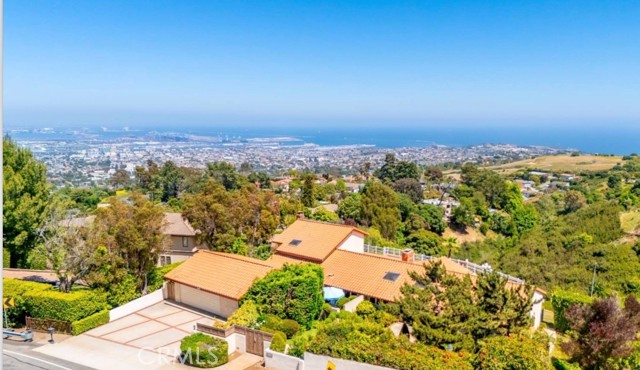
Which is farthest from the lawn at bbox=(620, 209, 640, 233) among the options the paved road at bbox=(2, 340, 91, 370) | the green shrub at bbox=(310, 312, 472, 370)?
the paved road at bbox=(2, 340, 91, 370)

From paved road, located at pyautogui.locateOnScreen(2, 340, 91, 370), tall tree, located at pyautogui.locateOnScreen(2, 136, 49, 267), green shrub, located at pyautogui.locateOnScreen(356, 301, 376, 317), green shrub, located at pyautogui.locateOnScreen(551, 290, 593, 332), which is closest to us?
paved road, located at pyautogui.locateOnScreen(2, 340, 91, 370)

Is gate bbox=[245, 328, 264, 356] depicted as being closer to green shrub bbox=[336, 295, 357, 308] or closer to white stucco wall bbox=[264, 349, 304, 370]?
white stucco wall bbox=[264, 349, 304, 370]

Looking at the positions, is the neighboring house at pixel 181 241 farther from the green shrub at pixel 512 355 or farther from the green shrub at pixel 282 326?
the green shrub at pixel 512 355

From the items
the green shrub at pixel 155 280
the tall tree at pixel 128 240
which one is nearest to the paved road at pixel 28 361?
the tall tree at pixel 128 240

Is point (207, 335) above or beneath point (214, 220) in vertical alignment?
beneath

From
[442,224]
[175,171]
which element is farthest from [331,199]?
[175,171]

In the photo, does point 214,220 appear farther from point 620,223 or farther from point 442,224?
point 620,223
